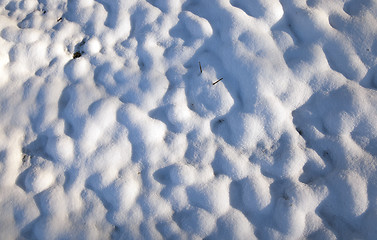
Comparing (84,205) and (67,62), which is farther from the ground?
(67,62)

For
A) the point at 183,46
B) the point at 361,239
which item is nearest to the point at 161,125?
the point at 183,46

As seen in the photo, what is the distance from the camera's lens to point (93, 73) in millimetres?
1517

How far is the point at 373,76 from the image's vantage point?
4.65ft

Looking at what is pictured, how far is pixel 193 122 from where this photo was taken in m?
1.41

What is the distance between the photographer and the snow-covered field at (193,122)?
1.28 metres

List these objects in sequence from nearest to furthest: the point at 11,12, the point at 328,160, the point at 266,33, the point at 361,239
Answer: the point at 361,239 → the point at 328,160 → the point at 266,33 → the point at 11,12

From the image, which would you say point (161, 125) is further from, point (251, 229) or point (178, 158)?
point (251, 229)

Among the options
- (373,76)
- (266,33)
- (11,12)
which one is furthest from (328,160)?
(11,12)

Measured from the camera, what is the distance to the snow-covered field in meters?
1.28

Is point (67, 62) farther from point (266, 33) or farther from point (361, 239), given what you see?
point (361, 239)

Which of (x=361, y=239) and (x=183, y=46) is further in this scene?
(x=183, y=46)

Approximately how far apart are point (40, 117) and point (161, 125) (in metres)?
0.62

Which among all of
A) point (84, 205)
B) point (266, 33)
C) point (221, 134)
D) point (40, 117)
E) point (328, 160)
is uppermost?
point (266, 33)

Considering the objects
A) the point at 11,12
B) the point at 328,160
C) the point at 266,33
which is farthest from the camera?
the point at 11,12
